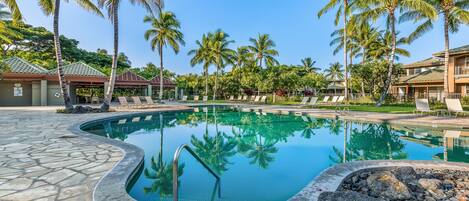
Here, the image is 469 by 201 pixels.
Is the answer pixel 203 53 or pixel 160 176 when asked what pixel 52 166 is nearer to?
pixel 160 176

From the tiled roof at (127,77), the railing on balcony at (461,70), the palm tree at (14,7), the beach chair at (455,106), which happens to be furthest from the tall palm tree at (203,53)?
the beach chair at (455,106)

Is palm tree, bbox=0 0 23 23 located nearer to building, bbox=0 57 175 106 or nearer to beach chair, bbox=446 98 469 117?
building, bbox=0 57 175 106

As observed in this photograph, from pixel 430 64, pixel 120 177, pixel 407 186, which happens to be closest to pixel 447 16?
pixel 430 64

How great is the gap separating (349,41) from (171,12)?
71.8 ft

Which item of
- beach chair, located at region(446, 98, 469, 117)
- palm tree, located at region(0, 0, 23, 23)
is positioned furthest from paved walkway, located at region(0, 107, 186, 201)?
beach chair, located at region(446, 98, 469, 117)

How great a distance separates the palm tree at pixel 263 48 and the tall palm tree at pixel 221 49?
3218mm

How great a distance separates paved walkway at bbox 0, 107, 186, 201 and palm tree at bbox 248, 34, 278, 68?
98.8 ft

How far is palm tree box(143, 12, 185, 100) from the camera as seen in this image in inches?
1021

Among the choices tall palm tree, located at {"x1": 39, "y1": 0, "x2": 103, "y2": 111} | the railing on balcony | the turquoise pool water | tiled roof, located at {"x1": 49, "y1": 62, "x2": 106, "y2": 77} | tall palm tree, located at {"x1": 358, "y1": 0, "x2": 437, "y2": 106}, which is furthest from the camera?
tiled roof, located at {"x1": 49, "y1": 62, "x2": 106, "y2": 77}

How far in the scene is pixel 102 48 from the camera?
5175cm

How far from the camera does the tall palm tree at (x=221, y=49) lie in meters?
32.9

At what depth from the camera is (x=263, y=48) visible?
3472 centimetres

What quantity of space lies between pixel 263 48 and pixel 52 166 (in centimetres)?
3235

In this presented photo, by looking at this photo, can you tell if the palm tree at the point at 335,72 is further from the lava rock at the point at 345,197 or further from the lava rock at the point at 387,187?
the lava rock at the point at 345,197
